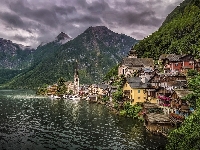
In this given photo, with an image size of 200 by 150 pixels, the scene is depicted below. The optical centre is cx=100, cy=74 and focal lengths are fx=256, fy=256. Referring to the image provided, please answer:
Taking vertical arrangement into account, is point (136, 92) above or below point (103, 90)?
above

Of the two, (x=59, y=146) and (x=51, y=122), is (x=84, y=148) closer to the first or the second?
(x=59, y=146)

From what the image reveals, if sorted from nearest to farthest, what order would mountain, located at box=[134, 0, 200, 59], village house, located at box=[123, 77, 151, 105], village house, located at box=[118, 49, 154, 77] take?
village house, located at box=[123, 77, 151, 105], mountain, located at box=[134, 0, 200, 59], village house, located at box=[118, 49, 154, 77]

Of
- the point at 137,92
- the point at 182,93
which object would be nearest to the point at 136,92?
the point at 137,92

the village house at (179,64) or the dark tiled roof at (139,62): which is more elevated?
the dark tiled roof at (139,62)

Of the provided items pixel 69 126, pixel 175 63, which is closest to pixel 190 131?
pixel 69 126

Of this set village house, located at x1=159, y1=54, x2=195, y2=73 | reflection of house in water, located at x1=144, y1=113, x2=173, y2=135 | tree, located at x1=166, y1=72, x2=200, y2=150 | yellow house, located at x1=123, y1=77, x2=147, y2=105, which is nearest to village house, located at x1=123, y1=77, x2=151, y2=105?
yellow house, located at x1=123, y1=77, x2=147, y2=105

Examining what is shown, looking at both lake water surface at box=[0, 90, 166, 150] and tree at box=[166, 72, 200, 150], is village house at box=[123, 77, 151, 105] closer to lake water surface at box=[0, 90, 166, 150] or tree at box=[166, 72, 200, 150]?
lake water surface at box=[0, 90, 166, 150]

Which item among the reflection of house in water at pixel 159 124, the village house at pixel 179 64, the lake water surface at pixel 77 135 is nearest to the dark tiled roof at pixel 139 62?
the village house at pixel 179 64

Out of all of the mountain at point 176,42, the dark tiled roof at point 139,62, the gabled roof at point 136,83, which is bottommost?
the gabled roof at point 136,83

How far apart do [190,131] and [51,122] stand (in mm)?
60153

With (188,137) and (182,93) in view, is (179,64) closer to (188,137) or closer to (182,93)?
(182,93)

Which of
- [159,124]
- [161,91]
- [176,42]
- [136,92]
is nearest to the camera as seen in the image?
[159,124]

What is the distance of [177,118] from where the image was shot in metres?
65.7

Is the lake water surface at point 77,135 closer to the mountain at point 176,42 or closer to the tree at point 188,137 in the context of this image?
the tree at point 188,137
